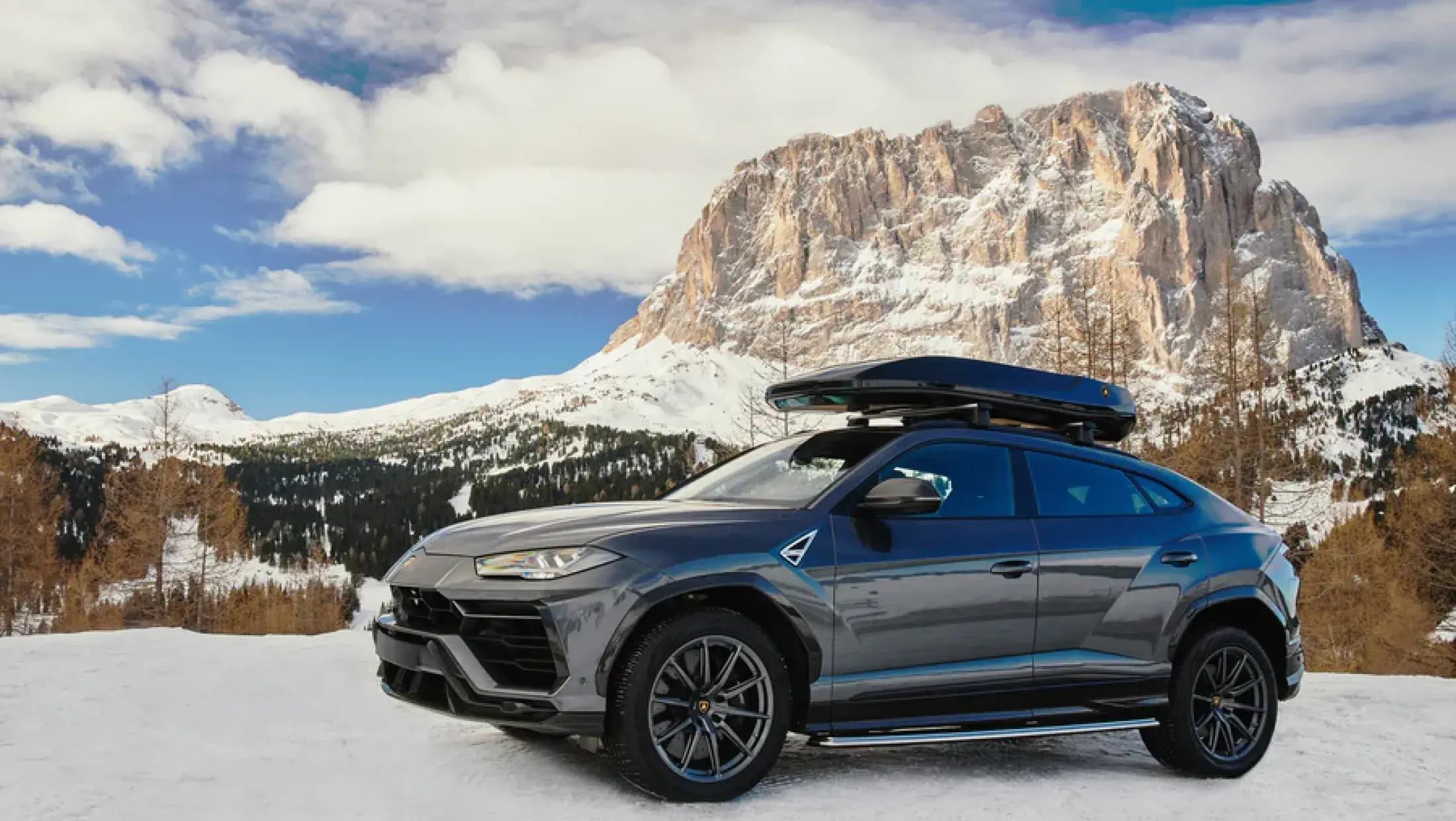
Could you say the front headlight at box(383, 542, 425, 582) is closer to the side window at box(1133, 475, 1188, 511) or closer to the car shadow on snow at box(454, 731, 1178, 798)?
the car shadow on snow at box(454, 731, 1178, 798)

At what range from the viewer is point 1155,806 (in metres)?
4.87

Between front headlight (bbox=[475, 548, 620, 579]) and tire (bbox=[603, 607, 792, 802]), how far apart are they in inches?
14.7

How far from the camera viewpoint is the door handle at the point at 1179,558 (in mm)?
5629

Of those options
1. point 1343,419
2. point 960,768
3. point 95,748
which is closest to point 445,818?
point 95,748

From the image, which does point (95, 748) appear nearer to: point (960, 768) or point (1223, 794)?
point (960, 768)

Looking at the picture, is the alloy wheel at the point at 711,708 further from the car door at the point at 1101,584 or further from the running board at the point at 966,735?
the car door at the point at 1101,584

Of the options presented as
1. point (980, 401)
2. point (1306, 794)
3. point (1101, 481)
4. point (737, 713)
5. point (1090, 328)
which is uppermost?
point (1090, 328)

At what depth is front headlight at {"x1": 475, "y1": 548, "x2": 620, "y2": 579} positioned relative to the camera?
4.27 meters

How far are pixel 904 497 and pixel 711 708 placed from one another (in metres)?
1.19

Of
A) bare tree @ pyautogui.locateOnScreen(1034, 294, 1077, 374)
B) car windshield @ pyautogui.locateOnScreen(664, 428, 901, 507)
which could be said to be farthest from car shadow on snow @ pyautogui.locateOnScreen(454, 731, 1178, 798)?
bare tree @ pyautogui.locateOnScreen(1034, 294, 1077, 374)

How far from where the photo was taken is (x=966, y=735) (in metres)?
4.81

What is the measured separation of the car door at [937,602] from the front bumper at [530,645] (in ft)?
3.18

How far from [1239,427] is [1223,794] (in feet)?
Answer: 95.3

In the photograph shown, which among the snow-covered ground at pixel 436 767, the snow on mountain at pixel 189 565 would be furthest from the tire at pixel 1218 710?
the snow on mountain at pixel 189 565
